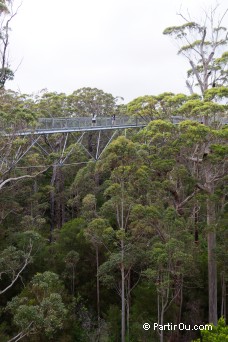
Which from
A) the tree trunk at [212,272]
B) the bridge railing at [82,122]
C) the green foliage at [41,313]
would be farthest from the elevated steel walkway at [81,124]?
the green foliage at [41,313]

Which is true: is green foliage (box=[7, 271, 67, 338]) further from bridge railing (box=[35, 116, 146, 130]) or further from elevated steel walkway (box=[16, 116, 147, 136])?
bridge railing (box=[35, 116, 146, 130])

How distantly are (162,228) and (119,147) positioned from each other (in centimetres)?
281

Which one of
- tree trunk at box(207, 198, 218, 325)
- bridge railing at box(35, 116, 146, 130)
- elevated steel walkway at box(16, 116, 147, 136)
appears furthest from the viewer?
bridge railing at box(35, 116, 146, 130)

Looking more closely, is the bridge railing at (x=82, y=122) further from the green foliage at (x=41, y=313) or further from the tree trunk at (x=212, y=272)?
the green foliage at (x=41, y=313)

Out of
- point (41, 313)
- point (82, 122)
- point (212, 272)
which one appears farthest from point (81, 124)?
point (41, 313)

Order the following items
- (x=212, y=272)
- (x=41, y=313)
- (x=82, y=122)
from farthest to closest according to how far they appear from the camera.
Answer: (x=82, y=122), (x=212, y=272), (x=41, y=313)

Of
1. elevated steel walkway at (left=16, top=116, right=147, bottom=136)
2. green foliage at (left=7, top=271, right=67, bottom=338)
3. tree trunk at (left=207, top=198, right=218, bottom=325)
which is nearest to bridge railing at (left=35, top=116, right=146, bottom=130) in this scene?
elevated steel walkway at (left=16, top=116, right=147, bottom=136)

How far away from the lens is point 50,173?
87.8 feet

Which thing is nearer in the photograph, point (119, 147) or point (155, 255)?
point (155, 255)

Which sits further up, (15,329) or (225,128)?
(225,128)

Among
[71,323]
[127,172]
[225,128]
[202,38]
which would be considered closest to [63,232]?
[71,323]

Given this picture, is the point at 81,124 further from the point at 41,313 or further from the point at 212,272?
the point at 41,313

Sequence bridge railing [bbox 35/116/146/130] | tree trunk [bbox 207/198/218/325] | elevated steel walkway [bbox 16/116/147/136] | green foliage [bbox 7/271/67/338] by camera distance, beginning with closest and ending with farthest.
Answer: green foliage [bbox 7/271/67/338], tree trunk [bbox 207/198/218/325], elevated steel walkway [bbox 16/116/147/136], bridge railing [bbox 35/116/146/130]

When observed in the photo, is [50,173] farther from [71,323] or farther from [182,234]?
[182,234]
